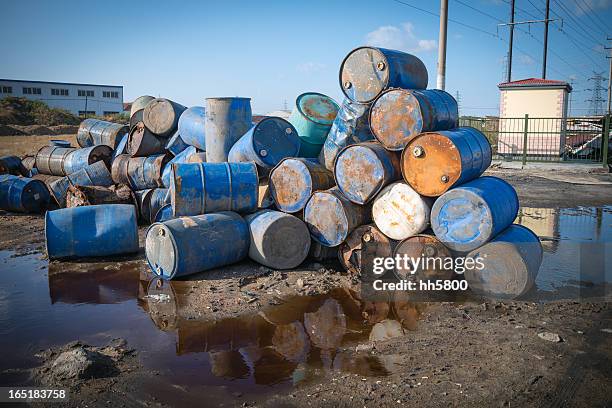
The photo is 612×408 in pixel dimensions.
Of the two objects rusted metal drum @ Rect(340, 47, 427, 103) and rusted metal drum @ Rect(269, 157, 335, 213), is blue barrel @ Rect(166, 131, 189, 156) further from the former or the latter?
rusted metal drum @ Rect(340, 47, 427, 103)

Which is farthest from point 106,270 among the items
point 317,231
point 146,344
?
point 317,231

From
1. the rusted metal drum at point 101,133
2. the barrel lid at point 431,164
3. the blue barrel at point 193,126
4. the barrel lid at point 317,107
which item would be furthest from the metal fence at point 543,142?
the barrel lid at point 431,164

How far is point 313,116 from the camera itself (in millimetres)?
7445

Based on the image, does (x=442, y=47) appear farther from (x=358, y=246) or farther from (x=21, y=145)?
(x=21, y=145)

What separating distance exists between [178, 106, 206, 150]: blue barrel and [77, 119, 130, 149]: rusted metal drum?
235cm

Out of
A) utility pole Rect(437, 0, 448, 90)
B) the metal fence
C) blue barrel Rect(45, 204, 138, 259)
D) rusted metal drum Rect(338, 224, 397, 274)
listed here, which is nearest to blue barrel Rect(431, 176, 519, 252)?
rusted metal drum Rect(338, 224, 397, 274)

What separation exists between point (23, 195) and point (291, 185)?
6.31m

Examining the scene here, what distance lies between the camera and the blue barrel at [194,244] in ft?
17.9

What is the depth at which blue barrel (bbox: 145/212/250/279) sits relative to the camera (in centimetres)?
545

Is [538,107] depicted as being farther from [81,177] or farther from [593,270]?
[81,177]

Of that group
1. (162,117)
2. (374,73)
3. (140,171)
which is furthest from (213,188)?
(162,117)

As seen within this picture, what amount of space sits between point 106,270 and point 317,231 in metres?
2.79

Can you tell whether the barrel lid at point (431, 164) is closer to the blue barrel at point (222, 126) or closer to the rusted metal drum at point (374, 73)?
the rusted metal drum at point (374, 73)

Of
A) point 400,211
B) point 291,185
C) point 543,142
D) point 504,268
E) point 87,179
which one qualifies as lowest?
point 504,268
